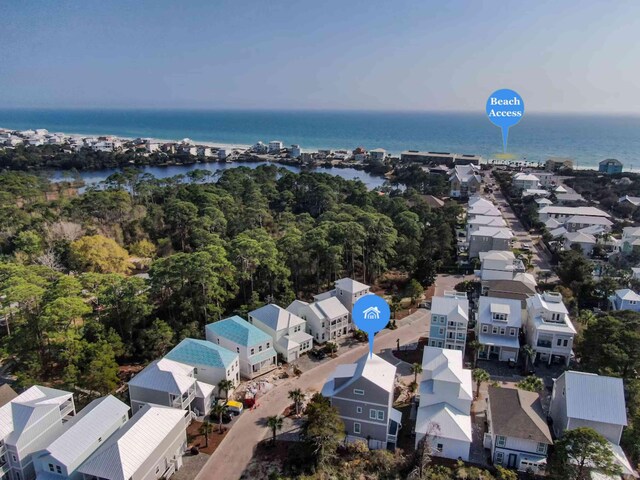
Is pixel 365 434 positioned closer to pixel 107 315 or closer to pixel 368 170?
pixel 107 315

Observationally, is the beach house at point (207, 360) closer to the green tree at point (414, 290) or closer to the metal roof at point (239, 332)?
the metal roof at point (239, 332)

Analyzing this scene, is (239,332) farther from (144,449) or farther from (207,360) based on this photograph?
(144,449)

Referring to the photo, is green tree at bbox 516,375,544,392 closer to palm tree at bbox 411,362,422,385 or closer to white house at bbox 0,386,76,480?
palm tree at bbox 411,362,422,385

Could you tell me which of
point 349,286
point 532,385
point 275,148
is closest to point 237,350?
point 349,286

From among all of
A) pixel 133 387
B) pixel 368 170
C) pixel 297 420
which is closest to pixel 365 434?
pixel 297 420

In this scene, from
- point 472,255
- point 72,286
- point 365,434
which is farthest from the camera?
point 472,255
